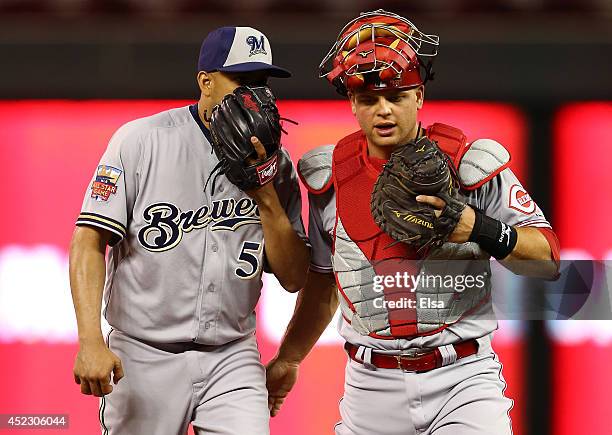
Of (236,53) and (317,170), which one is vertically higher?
(236,53)

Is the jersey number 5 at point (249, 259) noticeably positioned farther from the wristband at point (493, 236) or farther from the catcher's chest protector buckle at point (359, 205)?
the wristband at point (493, 236)

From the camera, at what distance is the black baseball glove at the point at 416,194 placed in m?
1.47

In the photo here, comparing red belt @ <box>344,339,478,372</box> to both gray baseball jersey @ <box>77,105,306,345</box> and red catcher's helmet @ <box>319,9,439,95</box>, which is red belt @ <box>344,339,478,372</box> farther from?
red catcher's helmet @ <box>319,9,439,95</box>

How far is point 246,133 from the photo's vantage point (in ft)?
5.19

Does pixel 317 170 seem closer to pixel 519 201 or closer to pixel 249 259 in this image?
pixel 249 259

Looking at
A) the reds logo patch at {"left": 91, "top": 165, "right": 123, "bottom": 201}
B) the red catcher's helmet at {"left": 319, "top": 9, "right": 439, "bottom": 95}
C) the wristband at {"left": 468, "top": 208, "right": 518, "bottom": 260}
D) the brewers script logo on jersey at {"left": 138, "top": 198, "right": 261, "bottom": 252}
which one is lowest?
the wristband at {"left": 468, "top": 208, "right": 518, "bottom": 260}

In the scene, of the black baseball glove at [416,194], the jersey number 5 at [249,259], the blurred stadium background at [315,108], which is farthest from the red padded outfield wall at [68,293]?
the black baseball glove at [416,194]

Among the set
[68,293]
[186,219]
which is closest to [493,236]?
[186,219]

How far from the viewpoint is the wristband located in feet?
4.94

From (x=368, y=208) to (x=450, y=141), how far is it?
17 centimetres

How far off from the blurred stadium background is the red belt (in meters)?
0.88

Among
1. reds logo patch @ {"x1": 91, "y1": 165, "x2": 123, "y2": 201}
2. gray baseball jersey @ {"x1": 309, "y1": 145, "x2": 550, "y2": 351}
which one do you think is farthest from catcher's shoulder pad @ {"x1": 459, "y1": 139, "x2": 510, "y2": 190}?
reds logo patch @ {"x1": 91, "y1": 165, "x2": 123, "y2": 201}

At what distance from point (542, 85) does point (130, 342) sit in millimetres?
1313

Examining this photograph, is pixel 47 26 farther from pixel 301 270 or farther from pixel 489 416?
pixel 489 416
